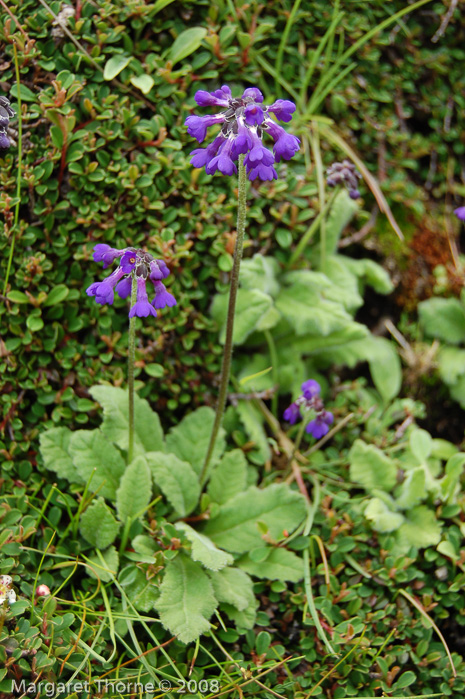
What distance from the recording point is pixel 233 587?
2.68 m

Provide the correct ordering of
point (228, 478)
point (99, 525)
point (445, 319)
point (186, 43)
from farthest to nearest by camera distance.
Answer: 1. point (445, 319)
2. point (186, 43)
3. point (228, 478)
4. point (99, 525)

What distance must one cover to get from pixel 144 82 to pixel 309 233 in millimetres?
1203

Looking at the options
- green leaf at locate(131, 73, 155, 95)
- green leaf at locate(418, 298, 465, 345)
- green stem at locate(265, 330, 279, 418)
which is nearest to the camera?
green leaf at locate(131, 73, 155, 95)

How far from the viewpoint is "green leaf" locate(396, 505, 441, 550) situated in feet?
9.68

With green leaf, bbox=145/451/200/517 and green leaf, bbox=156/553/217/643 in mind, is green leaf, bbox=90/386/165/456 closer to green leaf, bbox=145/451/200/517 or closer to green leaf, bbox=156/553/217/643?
green leaf, bbox=145/451/200/517

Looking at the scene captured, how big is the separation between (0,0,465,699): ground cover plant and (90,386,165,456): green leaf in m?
0.01

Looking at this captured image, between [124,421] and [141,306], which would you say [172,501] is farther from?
[141,306]

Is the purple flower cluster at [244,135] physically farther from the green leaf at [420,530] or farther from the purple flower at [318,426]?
the green leaf at [420,530]

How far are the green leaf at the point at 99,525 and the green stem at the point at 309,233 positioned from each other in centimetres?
183

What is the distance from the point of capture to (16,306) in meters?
2.91

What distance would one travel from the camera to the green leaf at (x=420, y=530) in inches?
116

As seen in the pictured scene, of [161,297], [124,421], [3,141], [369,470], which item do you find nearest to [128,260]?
[161,297]

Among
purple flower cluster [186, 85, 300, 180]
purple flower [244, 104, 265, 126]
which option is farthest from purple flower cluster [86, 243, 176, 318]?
purple flower [244, 104, 265, 126]

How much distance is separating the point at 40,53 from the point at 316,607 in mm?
2970
